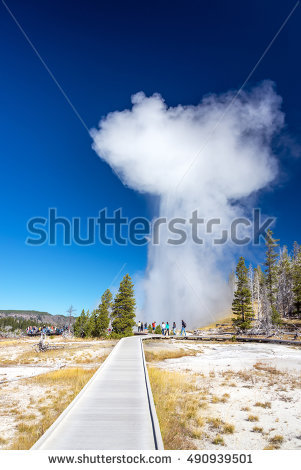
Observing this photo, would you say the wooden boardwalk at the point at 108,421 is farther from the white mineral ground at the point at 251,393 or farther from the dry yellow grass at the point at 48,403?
the white mineral ground at the point at 251,393

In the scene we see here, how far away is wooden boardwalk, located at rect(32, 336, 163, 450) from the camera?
18.8 feet

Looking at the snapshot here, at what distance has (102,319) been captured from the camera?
2066 inches

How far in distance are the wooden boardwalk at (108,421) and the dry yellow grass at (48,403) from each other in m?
1.12

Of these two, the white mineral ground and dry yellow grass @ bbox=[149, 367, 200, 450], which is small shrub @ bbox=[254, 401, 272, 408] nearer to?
the white mineral ground

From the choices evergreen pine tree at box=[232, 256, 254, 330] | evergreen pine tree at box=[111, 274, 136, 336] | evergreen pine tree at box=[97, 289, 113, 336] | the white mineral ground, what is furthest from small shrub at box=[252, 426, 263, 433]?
evergreen pine tree at box=[97, 289, 113, 336]

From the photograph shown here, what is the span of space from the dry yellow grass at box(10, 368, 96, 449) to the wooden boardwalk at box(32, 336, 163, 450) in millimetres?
1121

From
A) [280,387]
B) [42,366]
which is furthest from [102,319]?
[280,387]

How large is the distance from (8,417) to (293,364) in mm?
16145

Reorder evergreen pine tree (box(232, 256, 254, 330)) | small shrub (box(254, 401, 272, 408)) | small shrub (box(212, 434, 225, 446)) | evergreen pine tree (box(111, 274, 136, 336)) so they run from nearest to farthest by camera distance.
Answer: small shrub (box(212, 434, 225, 446)), small shrub (box(254, 401, 272, 408)), evergreen pine tree (box(111, 274, 136, 336)), evergreen pine tree (box(232, 256, 254, 330))

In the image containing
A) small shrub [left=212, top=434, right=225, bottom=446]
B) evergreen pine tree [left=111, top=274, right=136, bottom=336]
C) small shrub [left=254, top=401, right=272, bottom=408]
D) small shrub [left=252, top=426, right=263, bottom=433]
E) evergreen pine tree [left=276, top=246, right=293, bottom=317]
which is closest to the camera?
small shrub [left=212, top=434, right=225, bottom=446]

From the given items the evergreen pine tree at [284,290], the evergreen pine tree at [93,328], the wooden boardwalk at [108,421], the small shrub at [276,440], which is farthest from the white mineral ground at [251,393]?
the evergreen pine tree at [284,290]

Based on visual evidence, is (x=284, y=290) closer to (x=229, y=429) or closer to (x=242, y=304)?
(x=242, y=304)

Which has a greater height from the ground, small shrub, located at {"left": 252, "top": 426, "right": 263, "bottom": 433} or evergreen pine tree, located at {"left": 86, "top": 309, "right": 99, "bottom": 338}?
small shrub, located at {"left": 252, "top": 426, "right": 263, "bottom": 433}

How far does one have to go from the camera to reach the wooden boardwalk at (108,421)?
226 inches
